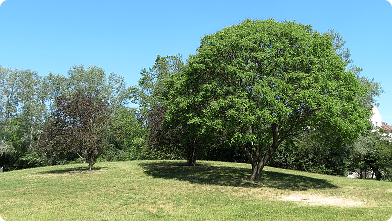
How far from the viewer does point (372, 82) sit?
1543 inches

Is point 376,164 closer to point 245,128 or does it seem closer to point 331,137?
point 331,137

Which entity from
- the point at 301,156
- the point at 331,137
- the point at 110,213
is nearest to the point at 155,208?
the point at 110,213

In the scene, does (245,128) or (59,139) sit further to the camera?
(59,139)

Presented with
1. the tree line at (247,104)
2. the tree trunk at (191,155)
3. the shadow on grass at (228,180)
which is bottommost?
the shadow on grass at (228,180)

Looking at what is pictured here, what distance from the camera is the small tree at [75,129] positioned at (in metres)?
24.7

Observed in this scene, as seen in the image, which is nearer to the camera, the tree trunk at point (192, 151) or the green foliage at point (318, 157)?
the tree trunk at point (192, 151)

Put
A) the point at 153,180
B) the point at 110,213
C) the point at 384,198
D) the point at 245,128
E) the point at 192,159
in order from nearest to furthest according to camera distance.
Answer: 1. the point at 110,213
2. the point at 384,198
3. the point at 245,128
4. the point at 153,180
5. the point at 192,159

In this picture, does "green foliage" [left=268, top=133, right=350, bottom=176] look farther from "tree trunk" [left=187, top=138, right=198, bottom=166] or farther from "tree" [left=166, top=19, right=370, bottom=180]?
"tree" [left=166, top=19, right=370, bottom=180]

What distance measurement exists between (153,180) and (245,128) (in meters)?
7.50

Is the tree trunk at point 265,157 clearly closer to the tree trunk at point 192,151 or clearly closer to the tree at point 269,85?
the tree at point 269,85

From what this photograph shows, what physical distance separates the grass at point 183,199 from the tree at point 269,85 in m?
3.52

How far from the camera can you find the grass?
13461 millimetres

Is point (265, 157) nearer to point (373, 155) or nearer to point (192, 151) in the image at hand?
point (192, 151)

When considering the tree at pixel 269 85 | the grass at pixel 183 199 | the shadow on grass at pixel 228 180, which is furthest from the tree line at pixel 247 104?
the grass at pixel 183 199
